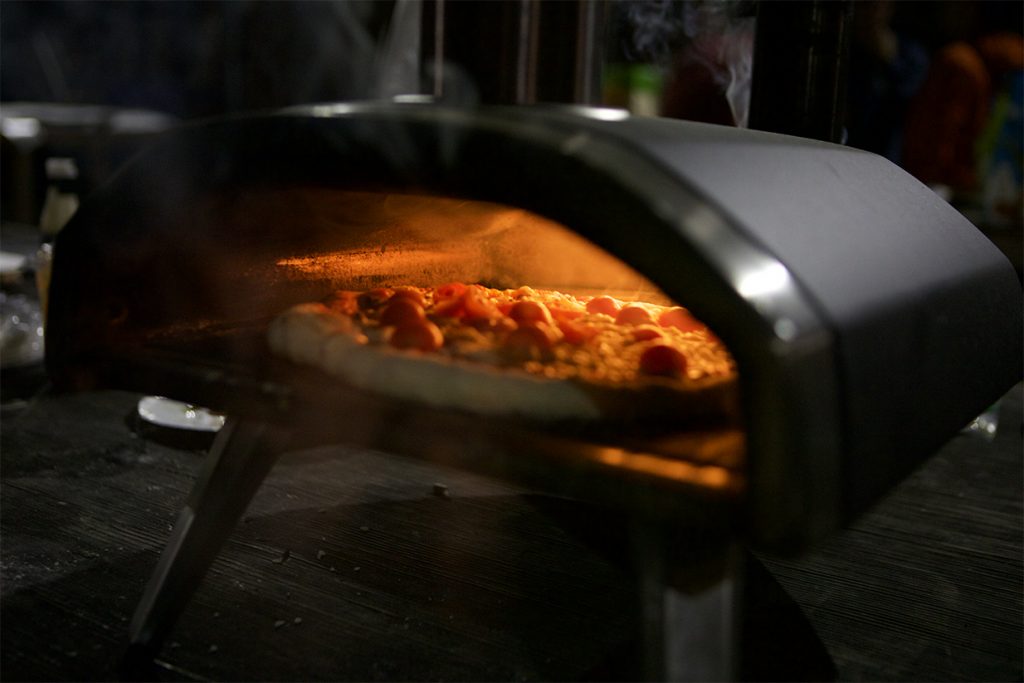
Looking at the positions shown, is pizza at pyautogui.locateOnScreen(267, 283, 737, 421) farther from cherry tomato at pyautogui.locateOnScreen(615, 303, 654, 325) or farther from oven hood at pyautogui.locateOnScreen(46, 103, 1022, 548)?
oven hood at pyautogui.locateOnScreen(46, 103, 1022, 548)

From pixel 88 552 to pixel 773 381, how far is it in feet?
4.24

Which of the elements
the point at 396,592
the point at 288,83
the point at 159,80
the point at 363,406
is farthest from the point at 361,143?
Answer: the point at 159,80

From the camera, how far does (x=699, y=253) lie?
92 centimetres

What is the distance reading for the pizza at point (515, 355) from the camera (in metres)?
1.07

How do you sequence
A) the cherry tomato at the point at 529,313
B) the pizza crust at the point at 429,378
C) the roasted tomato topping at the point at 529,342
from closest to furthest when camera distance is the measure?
the pizza crust at the point at 429,378 → the roasted tomato topping at the point at 529,342 → the cherry tomato at the point at 529,313

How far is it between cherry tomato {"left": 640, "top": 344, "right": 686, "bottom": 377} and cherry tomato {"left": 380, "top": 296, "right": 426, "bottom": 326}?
1.03 ft

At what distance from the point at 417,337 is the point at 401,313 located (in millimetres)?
81

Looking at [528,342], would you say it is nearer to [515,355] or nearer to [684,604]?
[515,355]

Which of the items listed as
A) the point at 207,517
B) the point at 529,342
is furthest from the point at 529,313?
the point at 207,517

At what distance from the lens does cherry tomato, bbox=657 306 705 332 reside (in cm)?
143

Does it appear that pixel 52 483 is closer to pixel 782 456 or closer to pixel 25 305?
pixel 25 305

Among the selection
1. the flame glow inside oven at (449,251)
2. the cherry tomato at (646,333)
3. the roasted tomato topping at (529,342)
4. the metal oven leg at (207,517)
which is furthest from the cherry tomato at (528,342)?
the metal oven leg at (207,517)

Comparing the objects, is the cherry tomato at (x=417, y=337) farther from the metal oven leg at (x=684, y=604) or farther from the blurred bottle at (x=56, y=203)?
the blurred bottle at (x=56, y=203)

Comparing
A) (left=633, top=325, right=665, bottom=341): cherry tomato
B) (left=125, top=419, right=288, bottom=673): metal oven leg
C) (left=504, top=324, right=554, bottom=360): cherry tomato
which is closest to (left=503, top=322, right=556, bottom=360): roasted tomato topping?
(left=504, top=324, right=554, bottom=360): cherry tomato
